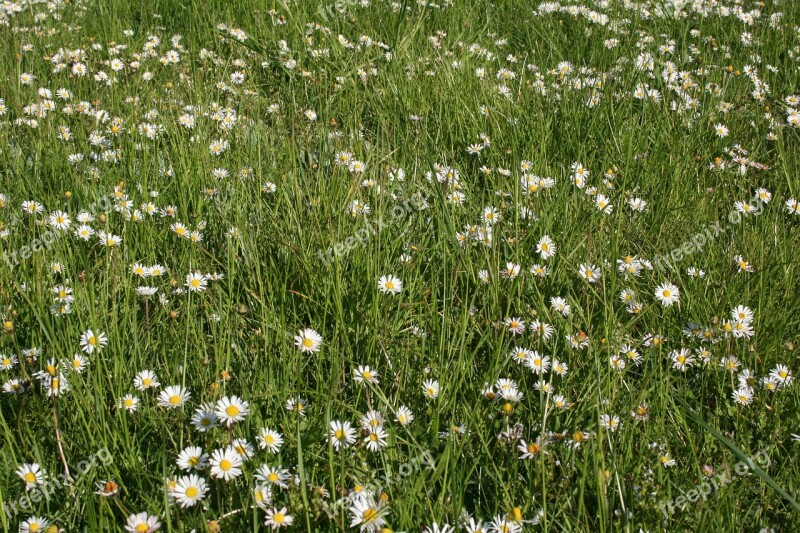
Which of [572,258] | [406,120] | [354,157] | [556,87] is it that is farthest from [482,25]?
[572,258]

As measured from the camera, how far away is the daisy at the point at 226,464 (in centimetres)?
183

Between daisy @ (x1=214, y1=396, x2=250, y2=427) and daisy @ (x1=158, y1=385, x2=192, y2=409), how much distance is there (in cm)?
14

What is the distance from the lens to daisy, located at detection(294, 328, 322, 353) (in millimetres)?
2342

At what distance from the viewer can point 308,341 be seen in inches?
92.9

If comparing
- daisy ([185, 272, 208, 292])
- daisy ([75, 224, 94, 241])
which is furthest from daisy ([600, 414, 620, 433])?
daisy ([75, 224, 94, 241])

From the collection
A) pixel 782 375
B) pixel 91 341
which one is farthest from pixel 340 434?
pixel 782 375

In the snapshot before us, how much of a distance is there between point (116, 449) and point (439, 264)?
136 cm

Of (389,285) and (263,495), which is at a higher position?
(389,285)

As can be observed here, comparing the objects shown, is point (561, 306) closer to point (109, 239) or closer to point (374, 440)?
point (374, 440)

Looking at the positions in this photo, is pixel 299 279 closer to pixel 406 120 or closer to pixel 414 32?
pixel 406 120

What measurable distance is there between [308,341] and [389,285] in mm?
450

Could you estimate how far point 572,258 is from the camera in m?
2.87

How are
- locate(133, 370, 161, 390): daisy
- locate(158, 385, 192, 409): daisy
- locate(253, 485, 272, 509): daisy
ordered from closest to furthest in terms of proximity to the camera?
locate(253, 485, 272, 509): daisy, locate(158, 385, 192, 409): daisy, locate(133, 370, 161, 390): daisy

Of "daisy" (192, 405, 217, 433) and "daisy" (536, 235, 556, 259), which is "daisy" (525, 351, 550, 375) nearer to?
"daisy" (536, 235, 556, 259)
